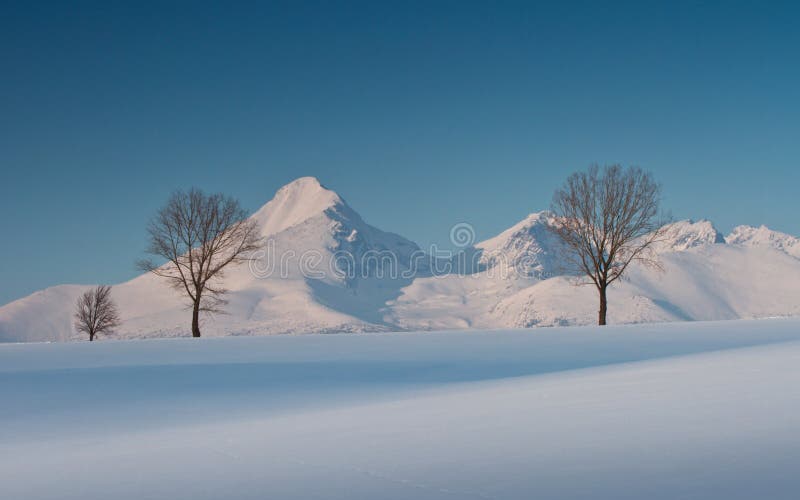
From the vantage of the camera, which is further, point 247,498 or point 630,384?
point 630,384

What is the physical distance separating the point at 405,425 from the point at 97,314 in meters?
67.1

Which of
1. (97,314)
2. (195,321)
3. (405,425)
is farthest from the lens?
(97,314)

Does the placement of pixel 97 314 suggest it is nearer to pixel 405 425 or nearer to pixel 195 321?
pixel 195 321

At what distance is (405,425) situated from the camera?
281 inches

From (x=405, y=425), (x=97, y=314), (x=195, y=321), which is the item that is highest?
(x=97, y=314)

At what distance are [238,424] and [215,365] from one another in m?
5.97

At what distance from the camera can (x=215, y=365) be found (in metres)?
14.1

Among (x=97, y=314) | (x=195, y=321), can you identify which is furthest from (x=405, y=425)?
(x=97, y=314)

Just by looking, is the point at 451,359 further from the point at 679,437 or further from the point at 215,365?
the point at 679,437

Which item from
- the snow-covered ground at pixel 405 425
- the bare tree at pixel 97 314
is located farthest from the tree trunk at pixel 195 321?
the bare tree at pixel 97 314

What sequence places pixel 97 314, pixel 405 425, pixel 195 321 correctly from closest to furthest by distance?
1. pixel 405 425
2. pixel 195 321
3. pixel 97 314

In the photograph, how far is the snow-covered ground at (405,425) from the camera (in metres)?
4.62

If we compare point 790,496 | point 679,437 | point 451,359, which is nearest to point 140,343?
point 451,359

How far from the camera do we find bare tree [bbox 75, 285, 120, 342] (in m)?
65.8
